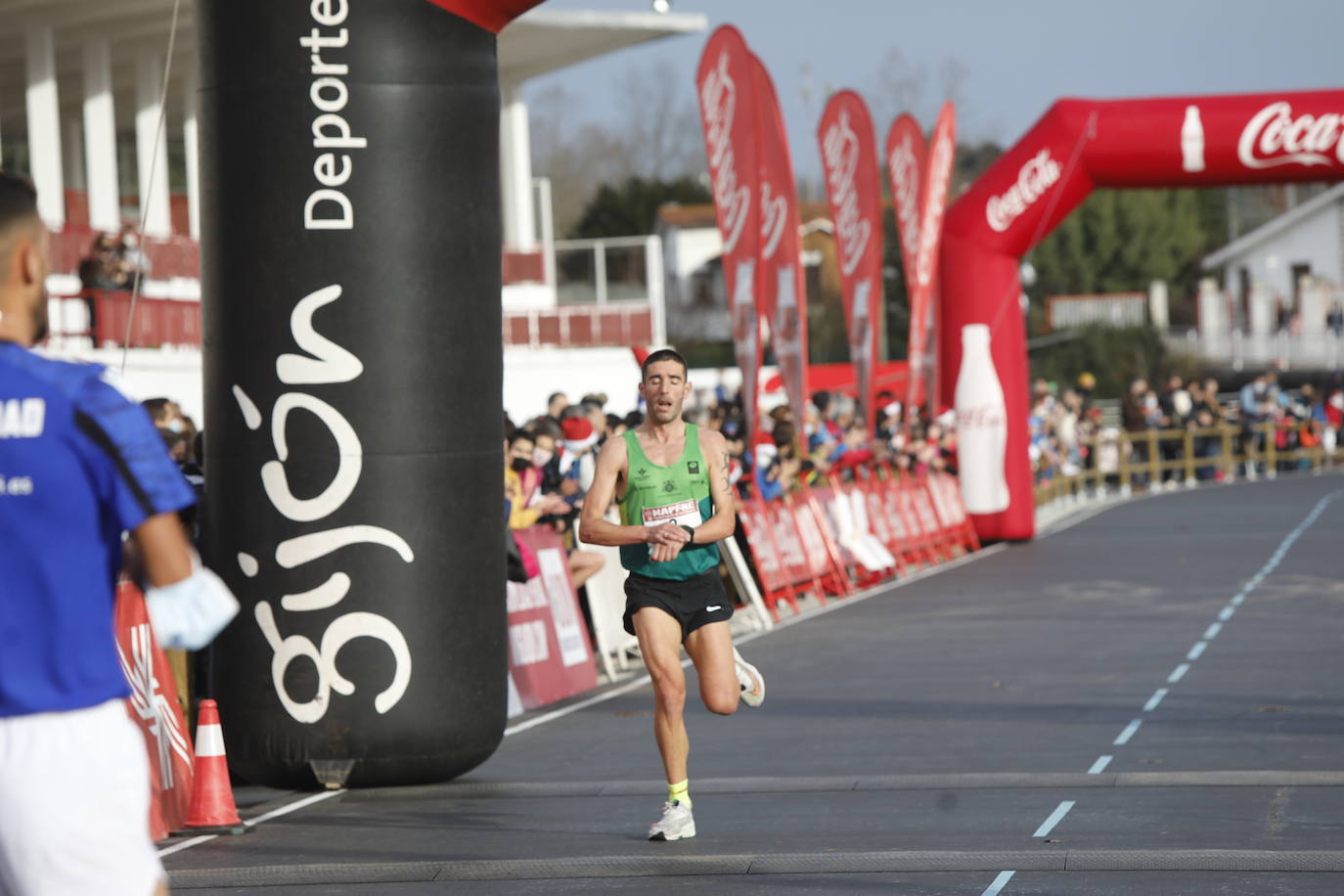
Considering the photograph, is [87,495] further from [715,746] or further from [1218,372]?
[1218,372]

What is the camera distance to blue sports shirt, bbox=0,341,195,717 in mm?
3727

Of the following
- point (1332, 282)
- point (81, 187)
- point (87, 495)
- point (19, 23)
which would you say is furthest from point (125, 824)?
point (1332, 282)

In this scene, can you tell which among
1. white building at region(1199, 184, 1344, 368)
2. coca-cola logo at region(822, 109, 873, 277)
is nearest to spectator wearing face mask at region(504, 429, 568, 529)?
coca-cola logo at region(822, 109, 873, 277)

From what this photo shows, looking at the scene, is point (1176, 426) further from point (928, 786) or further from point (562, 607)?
point (928, 786)

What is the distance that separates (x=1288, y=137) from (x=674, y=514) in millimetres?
16115

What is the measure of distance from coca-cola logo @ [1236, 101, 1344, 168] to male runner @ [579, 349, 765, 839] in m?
15.8

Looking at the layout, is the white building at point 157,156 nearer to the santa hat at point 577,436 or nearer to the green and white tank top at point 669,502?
the santa hat at point 577,436

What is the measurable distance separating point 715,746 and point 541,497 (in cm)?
374

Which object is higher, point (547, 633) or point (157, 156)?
point (157, 156)

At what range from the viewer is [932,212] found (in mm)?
24766

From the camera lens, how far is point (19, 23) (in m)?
27.0

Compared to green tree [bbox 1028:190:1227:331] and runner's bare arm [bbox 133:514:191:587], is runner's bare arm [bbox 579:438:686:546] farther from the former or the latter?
green tree [bbox 1028:190:1227:331]

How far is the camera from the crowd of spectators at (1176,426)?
34.0m

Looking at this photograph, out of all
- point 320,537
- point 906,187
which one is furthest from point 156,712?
point 906,187
